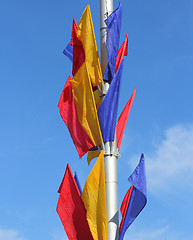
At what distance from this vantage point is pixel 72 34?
46.3ft

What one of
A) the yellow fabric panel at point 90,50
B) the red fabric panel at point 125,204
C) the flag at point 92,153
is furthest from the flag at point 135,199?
the yellow fabric panel at point 90,50

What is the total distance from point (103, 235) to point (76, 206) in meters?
1.09

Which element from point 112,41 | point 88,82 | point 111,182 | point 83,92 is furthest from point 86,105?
point 111,182

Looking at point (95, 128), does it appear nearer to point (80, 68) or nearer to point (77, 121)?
point (77, 121)

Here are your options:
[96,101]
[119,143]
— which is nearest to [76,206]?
[119,143]

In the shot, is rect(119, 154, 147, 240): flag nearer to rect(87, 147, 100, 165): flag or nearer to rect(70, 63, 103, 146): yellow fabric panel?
rect(70, 63, 103, 146): yellow fabric panel

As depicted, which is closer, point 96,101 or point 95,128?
point 95,128

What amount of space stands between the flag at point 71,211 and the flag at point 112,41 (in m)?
3.00

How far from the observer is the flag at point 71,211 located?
1215cm

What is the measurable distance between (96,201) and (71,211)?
811 millimetres

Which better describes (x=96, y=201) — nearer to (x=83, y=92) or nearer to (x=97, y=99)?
(x=83, y=92)

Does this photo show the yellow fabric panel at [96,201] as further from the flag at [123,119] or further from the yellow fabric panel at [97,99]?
the yellow fabric panel at [97,99]

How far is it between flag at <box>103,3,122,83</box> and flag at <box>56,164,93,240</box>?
2996 mm

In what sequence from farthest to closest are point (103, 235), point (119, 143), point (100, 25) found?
point (100, 25) → point (119, 143) → point (103, 235)
